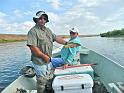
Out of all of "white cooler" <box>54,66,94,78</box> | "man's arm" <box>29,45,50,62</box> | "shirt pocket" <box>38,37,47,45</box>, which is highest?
"shirt pocket" <box>38,37,47,45</box>

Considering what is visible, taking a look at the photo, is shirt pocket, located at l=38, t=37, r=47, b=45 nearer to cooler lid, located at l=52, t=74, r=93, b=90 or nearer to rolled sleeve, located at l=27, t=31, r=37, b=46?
rolled sleeve, located at l=27, t=31, r=37, b=46

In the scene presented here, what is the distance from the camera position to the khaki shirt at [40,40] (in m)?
5.02

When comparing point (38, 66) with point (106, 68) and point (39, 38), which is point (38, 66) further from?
point (106, 68)

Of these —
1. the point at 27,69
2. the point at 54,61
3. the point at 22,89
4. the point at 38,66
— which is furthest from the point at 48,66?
the point at 54,61

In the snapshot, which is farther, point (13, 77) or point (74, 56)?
point (13, 77)

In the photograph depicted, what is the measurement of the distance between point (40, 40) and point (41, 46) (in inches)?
4.9

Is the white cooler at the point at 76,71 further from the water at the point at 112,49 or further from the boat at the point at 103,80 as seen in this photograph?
the water at the point at 112,49

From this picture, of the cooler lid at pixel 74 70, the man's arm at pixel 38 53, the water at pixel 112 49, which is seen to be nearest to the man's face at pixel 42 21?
the man's arm at pixel 38 53

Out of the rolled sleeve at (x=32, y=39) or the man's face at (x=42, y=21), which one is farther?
the man's face at (x=42, y=21)

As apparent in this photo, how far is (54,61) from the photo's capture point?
8312 mm

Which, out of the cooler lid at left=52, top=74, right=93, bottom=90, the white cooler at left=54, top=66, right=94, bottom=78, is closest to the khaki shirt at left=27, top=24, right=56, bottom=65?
the cooler lid at left=52, top=74, right=93, bottom=90

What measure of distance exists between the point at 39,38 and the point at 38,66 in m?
0.57

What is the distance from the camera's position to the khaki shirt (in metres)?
5.02

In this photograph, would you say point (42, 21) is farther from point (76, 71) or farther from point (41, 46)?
point (76, 71)
